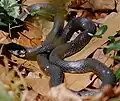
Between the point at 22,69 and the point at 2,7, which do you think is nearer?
the point at 22,69

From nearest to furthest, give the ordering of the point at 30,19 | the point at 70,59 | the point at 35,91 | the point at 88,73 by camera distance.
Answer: the point at 35,91 → the point at 88,73 → the point at 70,59 → the point at 30,19

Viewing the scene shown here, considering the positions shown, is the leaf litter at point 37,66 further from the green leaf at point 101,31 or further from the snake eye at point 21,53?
the snake eye at point 21,53

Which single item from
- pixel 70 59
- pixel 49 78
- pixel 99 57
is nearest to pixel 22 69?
pixel 49 78

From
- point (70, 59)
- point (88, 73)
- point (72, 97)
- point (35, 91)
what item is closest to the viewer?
point (72, 97)

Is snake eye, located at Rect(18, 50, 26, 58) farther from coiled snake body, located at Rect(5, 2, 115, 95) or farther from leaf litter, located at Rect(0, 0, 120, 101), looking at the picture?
leaf litter, located at Rect(0, 0, 120, 101)

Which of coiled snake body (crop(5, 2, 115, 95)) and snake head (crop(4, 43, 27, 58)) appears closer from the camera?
coiled snake body (crop(5, 2, 115, 95))

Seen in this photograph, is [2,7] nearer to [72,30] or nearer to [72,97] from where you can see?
[72,30]

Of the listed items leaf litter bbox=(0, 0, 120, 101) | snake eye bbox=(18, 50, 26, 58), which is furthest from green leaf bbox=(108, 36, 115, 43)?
snake eye bbox=(18, 50, 26, 58)

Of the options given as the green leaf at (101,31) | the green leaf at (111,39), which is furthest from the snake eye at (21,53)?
the green leaf at (111,39)

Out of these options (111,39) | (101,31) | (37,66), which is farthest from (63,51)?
(111,39)
